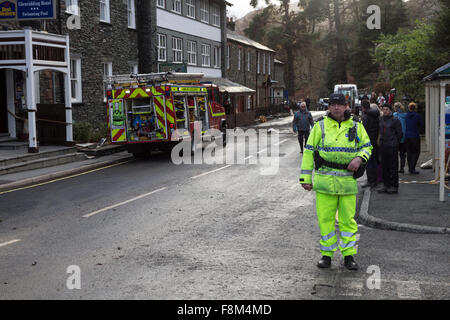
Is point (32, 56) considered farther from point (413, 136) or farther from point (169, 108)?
point (413, 136)

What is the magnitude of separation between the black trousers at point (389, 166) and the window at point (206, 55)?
98.0 feet

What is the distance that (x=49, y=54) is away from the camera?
17781 millimetres

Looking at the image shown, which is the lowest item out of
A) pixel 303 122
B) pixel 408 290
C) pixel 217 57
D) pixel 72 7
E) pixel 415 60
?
pixel 408 290

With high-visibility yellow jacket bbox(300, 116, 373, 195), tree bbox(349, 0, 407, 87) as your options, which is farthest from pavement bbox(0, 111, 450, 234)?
tree bbox(349, 0, 407, 87)

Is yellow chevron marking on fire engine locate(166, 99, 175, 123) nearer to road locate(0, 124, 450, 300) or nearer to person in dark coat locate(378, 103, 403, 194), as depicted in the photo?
road locate(0, 124, 450, 300)

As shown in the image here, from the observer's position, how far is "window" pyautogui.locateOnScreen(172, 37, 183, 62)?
34875 mm

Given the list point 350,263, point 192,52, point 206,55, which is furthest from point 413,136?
point 206,55

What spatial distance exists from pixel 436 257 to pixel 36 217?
21.6 feet

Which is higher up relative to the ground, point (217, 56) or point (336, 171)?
point (217, 56)

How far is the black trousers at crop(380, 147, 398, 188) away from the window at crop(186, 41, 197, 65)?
27179 millimetres

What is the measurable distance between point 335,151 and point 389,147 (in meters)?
5.87

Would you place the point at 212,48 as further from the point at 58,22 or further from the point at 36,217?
the point at 36,217

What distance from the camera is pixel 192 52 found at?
1507 inches
